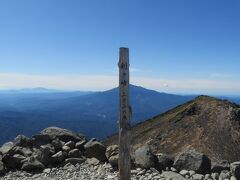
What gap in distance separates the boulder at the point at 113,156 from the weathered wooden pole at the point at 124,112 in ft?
16.4

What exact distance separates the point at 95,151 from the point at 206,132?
9172 millimetres

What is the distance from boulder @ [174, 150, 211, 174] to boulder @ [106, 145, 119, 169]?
10.7 ft

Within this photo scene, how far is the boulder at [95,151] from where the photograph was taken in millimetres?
21723

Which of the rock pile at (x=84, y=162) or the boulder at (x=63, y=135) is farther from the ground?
the boulder at (x=63, y=135)

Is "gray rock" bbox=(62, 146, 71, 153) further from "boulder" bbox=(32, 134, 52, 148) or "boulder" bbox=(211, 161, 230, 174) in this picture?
"boulder" bbox=(211, 161, 230, 174)

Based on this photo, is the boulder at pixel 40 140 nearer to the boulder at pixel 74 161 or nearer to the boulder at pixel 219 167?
the boulder at pixel 74 161

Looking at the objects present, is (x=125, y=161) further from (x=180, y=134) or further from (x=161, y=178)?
(x=180, y=134)

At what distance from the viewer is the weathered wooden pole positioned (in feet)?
47.0

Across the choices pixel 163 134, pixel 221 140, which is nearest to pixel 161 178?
pixel 221 140

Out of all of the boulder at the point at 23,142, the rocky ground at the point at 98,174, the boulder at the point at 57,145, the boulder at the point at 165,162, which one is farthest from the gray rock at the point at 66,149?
the boulder at the point at 165,162

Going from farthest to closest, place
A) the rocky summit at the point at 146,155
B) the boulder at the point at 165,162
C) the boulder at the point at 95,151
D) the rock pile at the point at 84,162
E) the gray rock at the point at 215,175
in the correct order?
the boulder at the point at 95,151 → the boulder at the point at 165,162 → the rocky summit at the point at 146,155 → the rock pile at the point at 84,162 → the gray rock at the point at 215,175

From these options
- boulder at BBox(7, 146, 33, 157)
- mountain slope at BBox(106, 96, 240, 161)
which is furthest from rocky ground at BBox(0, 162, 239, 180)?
mountain slope at BBox(106, 96, 240, 161)

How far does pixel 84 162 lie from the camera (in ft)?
70.5

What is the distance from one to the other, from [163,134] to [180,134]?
2397 mm
